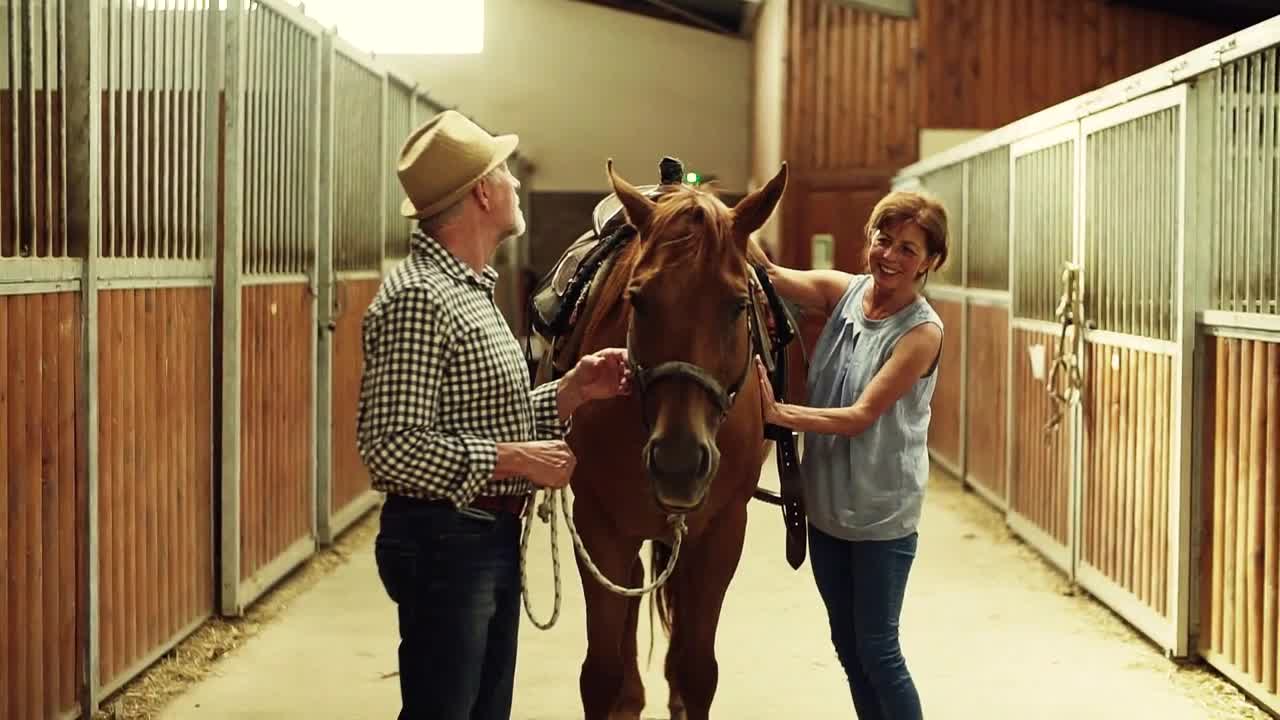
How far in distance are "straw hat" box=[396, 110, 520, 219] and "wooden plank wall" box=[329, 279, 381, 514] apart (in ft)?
14.0

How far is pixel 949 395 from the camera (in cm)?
881

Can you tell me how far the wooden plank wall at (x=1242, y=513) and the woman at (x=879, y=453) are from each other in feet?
4.58

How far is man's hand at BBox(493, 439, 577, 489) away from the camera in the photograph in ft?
6.57

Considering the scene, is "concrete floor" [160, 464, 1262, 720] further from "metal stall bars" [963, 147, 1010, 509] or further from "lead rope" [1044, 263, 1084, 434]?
"metal stall bars" [963, 147, 1010, 509]

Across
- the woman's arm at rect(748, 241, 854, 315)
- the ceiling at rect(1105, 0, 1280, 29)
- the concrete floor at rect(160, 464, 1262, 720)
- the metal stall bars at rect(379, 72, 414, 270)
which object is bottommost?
the concrete floor at rect(160, 464, 1262, 720)

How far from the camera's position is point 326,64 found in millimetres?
6082

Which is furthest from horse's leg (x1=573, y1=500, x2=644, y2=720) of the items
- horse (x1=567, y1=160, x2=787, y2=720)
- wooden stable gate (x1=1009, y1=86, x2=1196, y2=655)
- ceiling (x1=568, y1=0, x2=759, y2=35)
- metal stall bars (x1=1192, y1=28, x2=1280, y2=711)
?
ceiling (x1=568, y1=0, x2=759, y2=35)

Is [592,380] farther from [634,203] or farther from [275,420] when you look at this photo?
[275,420]

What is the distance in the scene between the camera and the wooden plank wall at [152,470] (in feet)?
12.2

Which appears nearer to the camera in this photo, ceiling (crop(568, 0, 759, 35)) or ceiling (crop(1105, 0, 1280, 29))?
ceiling (crop(1105, 0, 1280, 29))

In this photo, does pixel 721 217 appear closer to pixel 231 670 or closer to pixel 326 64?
pixel 231 670

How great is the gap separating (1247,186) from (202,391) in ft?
10.7

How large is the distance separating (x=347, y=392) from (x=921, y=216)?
14.6ft

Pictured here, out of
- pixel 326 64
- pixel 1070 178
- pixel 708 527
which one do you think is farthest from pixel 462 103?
pixel 708 527
